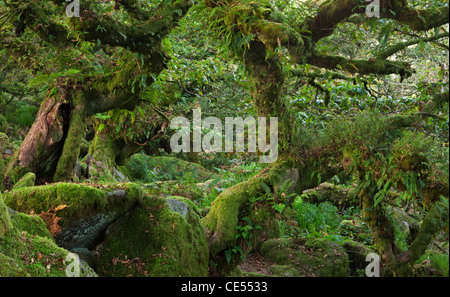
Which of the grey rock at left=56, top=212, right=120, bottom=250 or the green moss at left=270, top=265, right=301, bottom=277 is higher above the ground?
the grey rock at left=56, top=212, right=120, bottom=250

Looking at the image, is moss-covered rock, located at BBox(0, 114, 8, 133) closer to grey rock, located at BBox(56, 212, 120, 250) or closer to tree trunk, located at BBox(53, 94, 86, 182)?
tree trunk, located at BBox(53, 94, 86, 182)

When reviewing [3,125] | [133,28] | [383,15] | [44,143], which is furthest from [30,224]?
[3,125]

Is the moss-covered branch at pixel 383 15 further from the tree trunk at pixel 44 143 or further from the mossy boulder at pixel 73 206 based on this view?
the tree trunk at pixel 44 143

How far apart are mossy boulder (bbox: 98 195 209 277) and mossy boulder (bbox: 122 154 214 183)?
6263 millimetres

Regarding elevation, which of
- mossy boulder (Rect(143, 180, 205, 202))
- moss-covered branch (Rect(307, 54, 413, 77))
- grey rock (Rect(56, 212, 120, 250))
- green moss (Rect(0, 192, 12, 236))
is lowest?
mossy boulder (Rect(143, 180, 205, 202))

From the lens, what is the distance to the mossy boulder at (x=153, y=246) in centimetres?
396

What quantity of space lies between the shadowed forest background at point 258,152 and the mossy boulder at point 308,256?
25mm

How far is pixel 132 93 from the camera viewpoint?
5516 millimetres

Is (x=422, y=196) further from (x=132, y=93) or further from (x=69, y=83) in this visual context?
(x=69, y=83)

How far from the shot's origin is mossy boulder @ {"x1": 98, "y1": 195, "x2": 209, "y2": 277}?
3955mm

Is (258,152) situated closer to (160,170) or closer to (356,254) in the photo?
(356,254)

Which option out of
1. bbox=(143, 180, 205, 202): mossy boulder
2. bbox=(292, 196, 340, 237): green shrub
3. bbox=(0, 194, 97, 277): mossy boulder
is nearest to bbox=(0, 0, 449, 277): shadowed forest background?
bbox=(0, 194, 97, 277): mossy boulder

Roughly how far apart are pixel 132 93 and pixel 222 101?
4810 millimetres

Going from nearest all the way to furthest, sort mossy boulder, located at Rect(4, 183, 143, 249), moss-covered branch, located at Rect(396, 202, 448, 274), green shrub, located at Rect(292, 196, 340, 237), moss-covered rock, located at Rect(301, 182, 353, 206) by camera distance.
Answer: moss-covered branch, located at Rect(396, 202, 448, 274) < mossy boulder, located at Rect(4, 183, 143, 249) < green shrub, located at Rect(292, 196, 340, 237) < moss-covered rock, located at Rect(301, 182, 353, 206)
